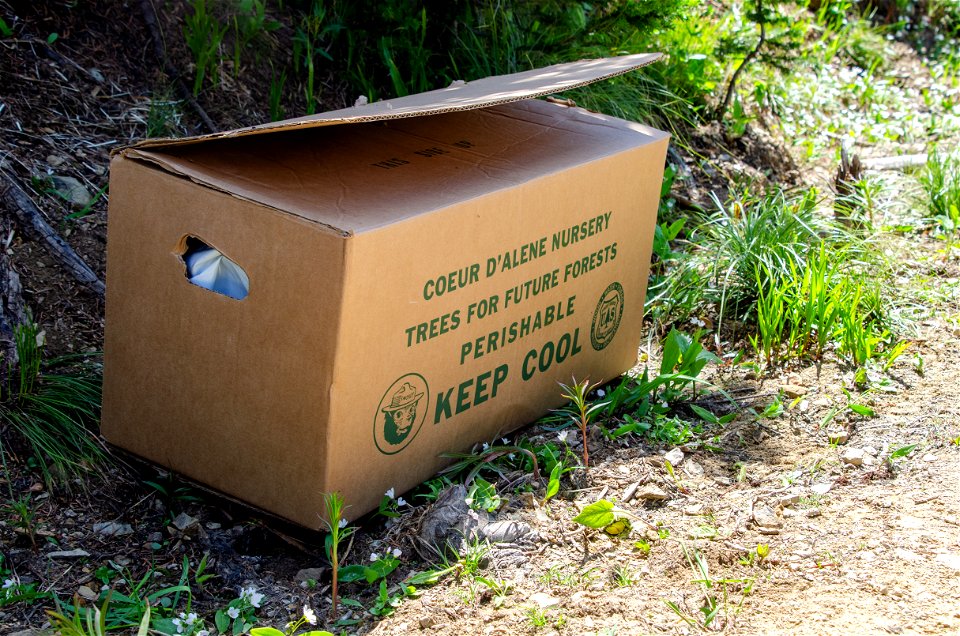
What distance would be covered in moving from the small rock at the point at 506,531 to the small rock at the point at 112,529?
0.71 m

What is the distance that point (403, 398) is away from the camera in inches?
77.0

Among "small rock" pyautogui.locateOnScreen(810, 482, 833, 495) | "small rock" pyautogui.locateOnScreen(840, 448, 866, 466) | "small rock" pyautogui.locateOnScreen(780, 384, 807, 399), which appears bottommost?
"small rock" pyautogui.locateOnScreen(810, 482, 833, 495)

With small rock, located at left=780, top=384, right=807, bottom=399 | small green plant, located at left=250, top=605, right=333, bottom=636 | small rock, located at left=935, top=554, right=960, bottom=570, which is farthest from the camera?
small rock, located at left=780, top=384, right=807, bottom=399

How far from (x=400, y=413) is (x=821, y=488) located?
3.06 feet

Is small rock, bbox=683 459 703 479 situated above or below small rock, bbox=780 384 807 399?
below

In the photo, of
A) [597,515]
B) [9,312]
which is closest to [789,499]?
[597,515]

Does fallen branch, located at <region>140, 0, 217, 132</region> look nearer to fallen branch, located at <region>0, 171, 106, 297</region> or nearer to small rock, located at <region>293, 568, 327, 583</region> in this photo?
fallen branch, located at <region>0, 171, 106, 297</region>

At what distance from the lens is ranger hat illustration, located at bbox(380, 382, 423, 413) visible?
6.33 ft

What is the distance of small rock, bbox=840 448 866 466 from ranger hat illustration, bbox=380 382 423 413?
1.01 metres

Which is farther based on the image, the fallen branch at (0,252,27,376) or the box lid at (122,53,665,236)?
the fallen branch at (0,252,27,376)

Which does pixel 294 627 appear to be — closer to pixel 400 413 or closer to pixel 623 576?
pixel 400 413

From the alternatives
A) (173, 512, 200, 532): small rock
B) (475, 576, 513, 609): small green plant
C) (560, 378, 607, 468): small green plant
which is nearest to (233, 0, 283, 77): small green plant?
(560, 378, 607, 468): small green plant

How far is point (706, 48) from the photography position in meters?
4.21

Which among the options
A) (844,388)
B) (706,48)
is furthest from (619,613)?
(706,48)
